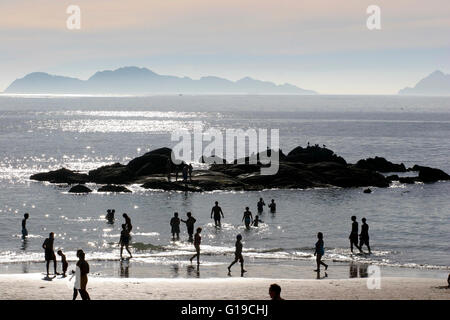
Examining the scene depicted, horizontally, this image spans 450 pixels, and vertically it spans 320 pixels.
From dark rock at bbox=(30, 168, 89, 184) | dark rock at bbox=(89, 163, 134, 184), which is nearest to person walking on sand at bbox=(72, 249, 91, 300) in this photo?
dark rock at bbox=(89, 163, 134, 184)

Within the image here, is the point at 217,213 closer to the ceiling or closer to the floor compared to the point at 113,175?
closer to the floor

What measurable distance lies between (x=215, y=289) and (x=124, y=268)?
641 centimetres

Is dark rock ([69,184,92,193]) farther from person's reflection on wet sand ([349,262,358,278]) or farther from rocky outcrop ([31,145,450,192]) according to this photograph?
person's reflection on wet sand ([349,262,358,278])

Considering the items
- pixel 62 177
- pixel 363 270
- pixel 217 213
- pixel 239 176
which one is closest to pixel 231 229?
pixel 217 213

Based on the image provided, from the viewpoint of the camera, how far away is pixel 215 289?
2250 cm

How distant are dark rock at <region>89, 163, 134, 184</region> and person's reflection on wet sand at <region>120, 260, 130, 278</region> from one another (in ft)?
122

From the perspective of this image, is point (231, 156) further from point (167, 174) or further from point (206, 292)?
point (206, 292)

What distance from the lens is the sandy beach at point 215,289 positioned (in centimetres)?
2100

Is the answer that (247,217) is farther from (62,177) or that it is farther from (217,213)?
(62,177)

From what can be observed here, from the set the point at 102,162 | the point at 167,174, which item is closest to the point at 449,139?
the point at 102,162

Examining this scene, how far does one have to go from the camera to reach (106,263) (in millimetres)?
28969

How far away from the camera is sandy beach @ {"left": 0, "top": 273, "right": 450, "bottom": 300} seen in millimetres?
21000

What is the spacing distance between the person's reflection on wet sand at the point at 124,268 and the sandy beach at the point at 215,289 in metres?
1.46
